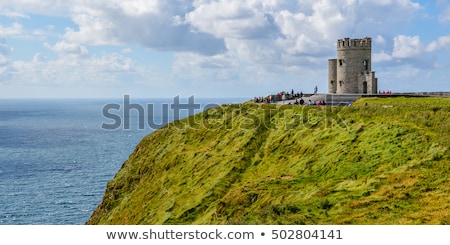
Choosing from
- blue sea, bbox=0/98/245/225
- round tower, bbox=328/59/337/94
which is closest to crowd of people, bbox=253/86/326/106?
round tower, bbox=328/59/337/94

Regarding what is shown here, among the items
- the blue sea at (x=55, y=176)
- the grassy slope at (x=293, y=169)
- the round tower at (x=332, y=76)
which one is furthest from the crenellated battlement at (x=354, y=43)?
the blue sea at (x=55, y=176)

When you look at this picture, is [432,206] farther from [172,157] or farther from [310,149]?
[172,157]

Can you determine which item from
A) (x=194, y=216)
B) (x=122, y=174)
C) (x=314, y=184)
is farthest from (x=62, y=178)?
(x=314, y=184)

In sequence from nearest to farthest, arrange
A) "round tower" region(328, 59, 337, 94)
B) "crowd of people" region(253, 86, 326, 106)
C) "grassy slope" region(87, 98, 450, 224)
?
"grassy slope" region(87, 98, 450, 224)
"crowd of people" region(253, 86, 326, 106)
"round tower" region(328, 59, 337, 94)

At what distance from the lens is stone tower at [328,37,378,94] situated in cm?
6412

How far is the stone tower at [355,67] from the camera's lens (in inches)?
2525

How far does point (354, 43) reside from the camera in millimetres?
63938

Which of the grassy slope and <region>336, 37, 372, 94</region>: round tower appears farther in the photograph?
<region>336, 37, 372, 94</region>: round tower

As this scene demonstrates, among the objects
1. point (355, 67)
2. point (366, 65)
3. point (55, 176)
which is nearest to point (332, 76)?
point (355, 67)

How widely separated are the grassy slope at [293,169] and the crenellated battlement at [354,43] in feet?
43.4

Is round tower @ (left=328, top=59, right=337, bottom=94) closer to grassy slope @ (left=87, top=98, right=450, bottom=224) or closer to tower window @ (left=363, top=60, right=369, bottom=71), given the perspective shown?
tower window @ (left=363, top=60, right=369, bottom=71)

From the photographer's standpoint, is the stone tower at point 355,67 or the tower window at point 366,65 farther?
the tower window at point 366,65

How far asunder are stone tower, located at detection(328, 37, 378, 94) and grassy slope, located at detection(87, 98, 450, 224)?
11.9 metres

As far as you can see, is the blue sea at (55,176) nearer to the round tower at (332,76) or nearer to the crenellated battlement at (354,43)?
the round tower at (332,76)
